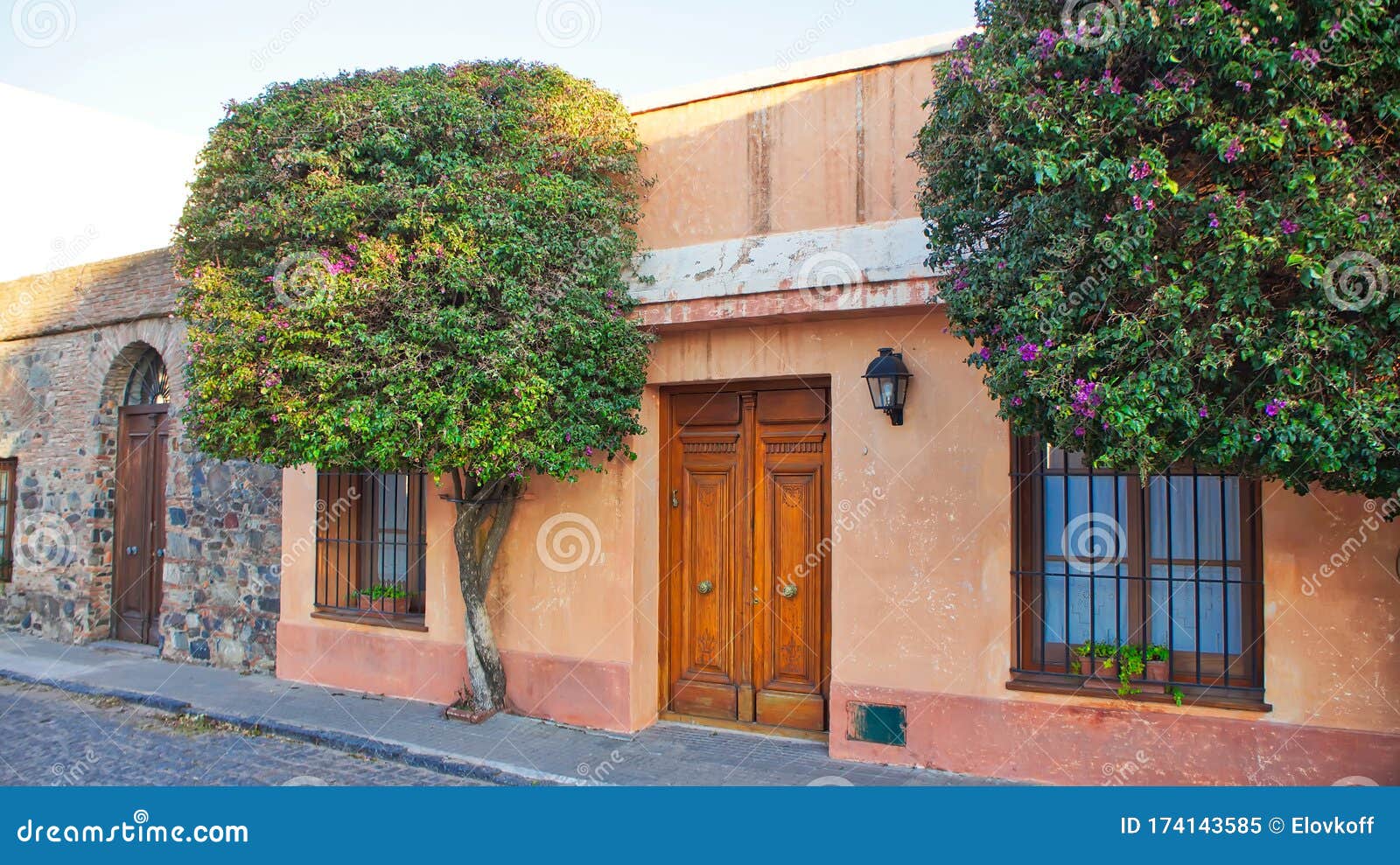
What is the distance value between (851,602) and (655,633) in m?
1.58

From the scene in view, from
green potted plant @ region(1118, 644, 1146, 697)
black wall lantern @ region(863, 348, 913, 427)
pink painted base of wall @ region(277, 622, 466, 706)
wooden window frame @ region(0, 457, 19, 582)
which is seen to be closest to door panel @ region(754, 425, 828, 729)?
black wall lantern @ region(863, 348, 913, 427)

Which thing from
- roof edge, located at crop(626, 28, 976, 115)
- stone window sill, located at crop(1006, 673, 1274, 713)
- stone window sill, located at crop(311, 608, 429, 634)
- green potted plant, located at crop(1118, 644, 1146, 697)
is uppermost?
roof edge, located at crop(626, 28, 976, 115)

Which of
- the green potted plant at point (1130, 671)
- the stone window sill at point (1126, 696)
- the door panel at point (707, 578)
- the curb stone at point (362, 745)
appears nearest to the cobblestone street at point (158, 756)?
the curb stone at point (362, 745)

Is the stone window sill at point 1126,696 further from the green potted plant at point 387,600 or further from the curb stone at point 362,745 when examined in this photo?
the green potted plant at point 387,600

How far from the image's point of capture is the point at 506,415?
563 centimetres

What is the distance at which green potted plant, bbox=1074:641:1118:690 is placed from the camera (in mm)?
5125

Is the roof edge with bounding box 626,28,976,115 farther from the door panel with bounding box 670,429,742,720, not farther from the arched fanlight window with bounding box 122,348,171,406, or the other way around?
the arched fanlight window with bounding box 122,348,171,406

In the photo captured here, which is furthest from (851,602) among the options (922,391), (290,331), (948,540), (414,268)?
(290,331)

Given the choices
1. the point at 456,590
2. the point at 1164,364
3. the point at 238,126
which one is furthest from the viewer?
the point at 456,590

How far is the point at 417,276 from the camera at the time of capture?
5734 mm

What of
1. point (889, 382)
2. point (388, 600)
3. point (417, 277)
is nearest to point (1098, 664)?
point (889, 382)

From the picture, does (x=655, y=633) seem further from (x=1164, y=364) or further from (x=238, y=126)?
(x=238, y=126)

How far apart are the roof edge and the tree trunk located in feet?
10.1

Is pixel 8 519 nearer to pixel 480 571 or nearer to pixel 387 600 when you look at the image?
pixel 387 600
